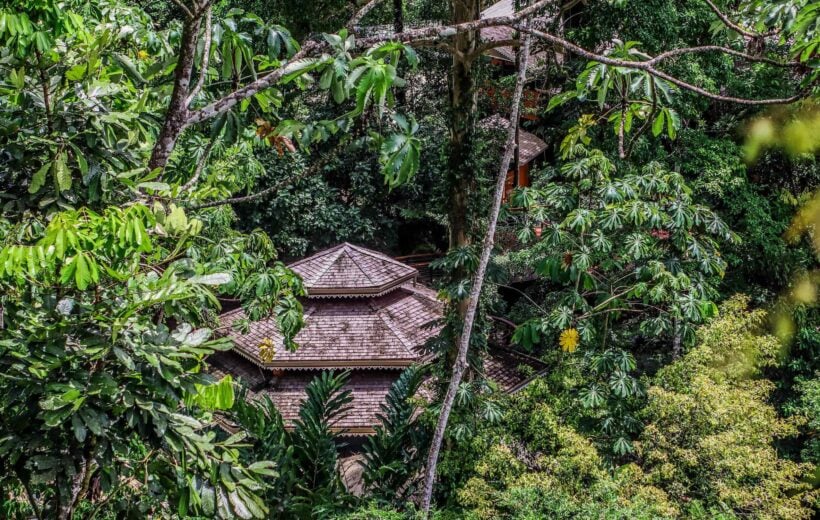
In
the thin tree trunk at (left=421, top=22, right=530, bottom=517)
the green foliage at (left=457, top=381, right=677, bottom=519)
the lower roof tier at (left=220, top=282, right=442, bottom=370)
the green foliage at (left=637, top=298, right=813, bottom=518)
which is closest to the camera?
the thin tree trunk at (left=421, top=22, right=530, bottom=517)

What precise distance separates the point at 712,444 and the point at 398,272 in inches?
215

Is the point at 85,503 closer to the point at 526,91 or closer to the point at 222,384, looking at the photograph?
the point at 222,384

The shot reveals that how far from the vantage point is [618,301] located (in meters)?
6.57

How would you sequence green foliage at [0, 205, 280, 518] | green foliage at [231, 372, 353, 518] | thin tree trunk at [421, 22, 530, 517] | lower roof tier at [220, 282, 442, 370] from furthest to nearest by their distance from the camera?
1. lower roof tier at [220, 282, 442, 370]
2. green foliage at [231, 372, 353, 518]
3. thin tree trunk at [421, 22, 530, 517]
4. green foliage at [0, 205, 280, 518]

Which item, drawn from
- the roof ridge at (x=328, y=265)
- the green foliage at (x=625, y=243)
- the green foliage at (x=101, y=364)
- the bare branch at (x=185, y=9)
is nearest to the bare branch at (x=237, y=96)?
the bare branch at (x=185, y=9)

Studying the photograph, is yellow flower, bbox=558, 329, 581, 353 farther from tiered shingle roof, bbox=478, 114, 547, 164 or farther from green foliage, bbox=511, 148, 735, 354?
tiered shingle roof, bbox=478, 114, 547, 164

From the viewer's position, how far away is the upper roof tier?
9.58 m

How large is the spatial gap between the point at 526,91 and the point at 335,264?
19.1 feet

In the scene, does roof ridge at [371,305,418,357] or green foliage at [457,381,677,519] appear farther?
roof ridge at [371,305,418,357]

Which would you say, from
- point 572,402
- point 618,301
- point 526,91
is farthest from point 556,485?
point 526,91

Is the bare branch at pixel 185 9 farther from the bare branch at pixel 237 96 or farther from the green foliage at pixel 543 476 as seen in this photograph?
the green foliage at pixel 543 476

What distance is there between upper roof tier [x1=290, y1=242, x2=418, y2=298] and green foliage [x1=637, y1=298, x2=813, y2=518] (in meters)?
4.49

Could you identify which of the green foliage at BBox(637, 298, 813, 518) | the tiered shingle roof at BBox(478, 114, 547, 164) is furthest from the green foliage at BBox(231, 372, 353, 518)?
the tiered shingle roof at BBox(478, 114, 547, 164)

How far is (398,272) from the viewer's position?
992cm
